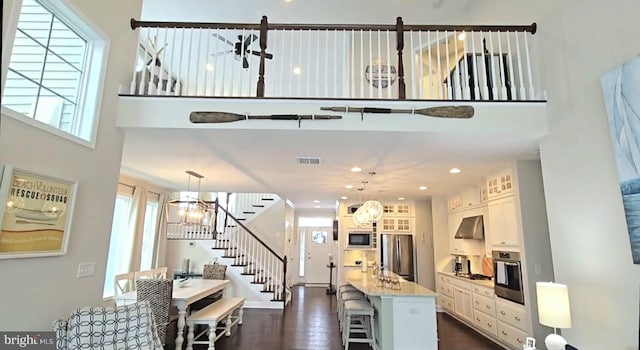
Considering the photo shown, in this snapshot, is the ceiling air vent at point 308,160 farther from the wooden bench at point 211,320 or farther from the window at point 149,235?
the window at point 149,235

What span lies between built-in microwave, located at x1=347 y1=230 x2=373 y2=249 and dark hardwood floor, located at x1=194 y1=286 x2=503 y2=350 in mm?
1654

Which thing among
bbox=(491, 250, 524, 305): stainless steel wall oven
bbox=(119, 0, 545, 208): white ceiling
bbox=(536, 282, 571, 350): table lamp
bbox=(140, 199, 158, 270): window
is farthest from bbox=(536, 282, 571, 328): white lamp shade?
bbox=(140, 199, 158, 270): window

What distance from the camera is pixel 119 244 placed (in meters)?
5.86

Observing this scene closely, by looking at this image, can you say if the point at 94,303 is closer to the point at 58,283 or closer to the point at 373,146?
the point at 58,283

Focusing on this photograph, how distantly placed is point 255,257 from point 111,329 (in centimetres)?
565

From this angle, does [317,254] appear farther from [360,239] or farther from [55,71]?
[55,71]

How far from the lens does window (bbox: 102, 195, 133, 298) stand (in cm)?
571

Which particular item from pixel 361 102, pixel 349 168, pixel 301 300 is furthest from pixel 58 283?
pixel 301 300

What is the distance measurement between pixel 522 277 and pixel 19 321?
5.22 meters

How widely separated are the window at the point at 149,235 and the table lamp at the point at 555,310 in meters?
6.72

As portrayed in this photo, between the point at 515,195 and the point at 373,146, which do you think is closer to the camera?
the point at 373,146

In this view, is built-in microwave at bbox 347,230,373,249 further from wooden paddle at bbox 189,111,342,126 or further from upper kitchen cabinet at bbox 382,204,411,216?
wooden paddle at bbox 189,111,342,126

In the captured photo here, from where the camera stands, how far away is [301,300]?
335 inches

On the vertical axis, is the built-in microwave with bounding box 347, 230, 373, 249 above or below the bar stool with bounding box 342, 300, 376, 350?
above
